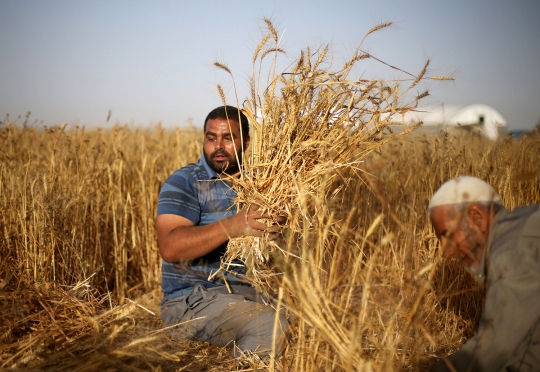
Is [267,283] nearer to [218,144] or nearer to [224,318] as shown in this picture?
[224,318]

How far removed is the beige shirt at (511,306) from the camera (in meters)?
1.10

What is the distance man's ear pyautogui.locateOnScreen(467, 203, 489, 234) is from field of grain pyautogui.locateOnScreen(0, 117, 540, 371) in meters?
0.20

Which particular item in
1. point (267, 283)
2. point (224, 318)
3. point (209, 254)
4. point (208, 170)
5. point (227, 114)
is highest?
point (227, 114)

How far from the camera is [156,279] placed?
11.5 feet

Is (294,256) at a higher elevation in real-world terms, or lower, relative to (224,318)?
higher

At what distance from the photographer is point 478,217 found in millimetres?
1291

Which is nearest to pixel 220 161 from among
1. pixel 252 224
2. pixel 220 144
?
pixel 220 144

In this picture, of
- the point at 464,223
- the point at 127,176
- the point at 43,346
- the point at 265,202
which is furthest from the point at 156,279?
the point at 464,223

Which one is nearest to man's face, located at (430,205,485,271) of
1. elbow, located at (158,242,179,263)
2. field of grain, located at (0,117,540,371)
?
field of grain, located at (0,117,540,371)

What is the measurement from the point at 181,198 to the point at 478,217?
144 cm

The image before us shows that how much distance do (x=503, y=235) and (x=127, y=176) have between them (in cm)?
321

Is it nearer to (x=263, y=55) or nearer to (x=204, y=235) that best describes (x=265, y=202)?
(x=204, y=235)

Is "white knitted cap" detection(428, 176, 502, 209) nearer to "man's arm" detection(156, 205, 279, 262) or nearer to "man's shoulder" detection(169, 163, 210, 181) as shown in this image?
"man's arm" detection(156, 205, 279, 262)

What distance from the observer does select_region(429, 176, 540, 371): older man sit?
3.61 ft
